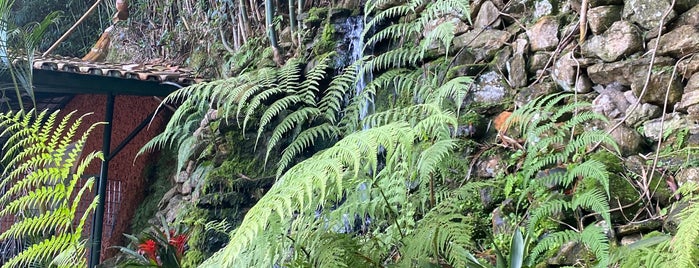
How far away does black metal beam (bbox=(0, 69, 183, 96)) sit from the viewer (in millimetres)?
4259

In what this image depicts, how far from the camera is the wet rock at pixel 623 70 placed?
2.14m

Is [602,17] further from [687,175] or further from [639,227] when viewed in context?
[639,227]

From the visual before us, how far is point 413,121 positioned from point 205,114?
243 cm

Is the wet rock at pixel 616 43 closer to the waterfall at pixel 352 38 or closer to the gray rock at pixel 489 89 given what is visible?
the gray rock at pixel 489 89

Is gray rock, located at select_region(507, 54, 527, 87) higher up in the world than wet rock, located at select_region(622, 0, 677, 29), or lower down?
lower down

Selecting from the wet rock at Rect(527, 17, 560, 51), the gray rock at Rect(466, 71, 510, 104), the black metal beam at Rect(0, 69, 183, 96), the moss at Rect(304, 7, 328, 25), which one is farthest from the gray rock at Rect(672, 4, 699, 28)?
the black metal beam at Rect(0, 69, 183, 96)

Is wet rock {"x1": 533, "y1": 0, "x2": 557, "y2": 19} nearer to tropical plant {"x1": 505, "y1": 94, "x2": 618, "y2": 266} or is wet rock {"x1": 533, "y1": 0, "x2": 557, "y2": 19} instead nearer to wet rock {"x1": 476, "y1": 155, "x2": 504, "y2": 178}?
tropical plant {"x1": 505, "y1": 94, "x2": 618, "y2": 266}

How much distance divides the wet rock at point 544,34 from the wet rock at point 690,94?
1.99 feet

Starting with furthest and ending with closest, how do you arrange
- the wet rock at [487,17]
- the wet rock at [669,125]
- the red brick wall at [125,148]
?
the red brick wall at [125,148] < the wet rock at [487,17] < the wet rock at [669,125]

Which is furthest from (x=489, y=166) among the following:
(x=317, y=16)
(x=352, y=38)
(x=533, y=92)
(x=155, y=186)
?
(x=155, y=186)

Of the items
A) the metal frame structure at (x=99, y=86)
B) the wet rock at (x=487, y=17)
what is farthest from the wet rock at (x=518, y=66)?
the metal frame structure at (x=99, y=86)

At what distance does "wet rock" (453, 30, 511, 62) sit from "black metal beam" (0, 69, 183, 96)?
2757 mm

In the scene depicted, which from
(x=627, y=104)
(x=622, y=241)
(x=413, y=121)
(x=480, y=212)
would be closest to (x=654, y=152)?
(x=627, y=104)

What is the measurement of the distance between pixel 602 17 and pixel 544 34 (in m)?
0.27
